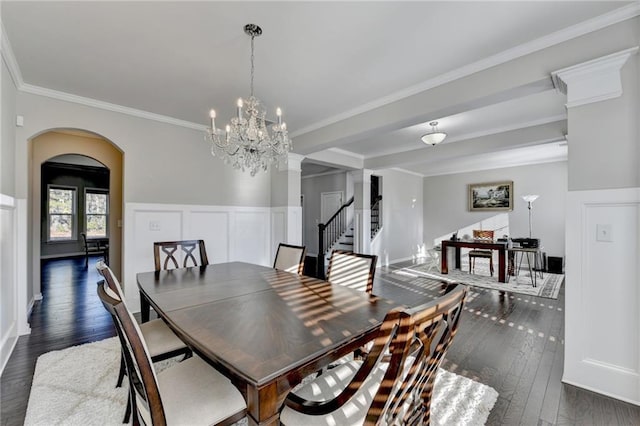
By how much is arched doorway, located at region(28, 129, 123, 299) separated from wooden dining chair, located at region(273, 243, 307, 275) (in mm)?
2974

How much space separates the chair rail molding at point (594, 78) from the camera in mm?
1886

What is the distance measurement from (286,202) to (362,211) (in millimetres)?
2351

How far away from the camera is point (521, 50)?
224 centimetres

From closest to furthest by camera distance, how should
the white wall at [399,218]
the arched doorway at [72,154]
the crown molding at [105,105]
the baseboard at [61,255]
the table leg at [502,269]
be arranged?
the crown molding at [105,105] < the arched doorway at [72,154] < the table leg at [502,269] < the white wall at [399,218] < the baseboard at [61,255]

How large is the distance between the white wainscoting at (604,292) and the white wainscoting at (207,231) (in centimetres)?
363

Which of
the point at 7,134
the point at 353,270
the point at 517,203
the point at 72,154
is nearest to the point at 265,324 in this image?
the point at 353,270

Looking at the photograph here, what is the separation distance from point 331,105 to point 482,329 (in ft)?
10.3

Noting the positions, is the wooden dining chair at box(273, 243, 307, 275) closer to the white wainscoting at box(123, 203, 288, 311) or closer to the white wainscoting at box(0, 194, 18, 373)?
the white wainscoting at box(123, 203, 288, 311)

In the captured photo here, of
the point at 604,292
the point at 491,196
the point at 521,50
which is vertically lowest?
the point at 604,292

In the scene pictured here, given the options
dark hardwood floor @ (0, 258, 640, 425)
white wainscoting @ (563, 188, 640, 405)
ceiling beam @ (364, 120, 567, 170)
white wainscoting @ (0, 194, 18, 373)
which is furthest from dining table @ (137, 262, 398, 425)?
ceiling beam @ (364, 120, 567, 170)

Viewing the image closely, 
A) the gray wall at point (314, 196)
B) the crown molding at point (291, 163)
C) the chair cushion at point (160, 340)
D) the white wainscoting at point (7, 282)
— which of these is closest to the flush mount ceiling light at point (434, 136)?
the crown molding at point (291, 163)

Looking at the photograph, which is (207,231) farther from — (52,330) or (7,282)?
(7,282)

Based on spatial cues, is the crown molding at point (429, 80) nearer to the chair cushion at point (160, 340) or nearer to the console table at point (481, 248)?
the chair cushion at point (160, 340)

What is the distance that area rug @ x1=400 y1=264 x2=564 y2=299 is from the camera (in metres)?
4.60
